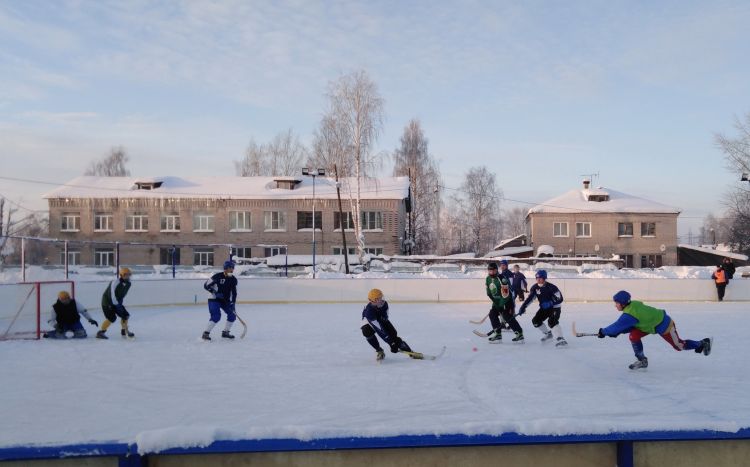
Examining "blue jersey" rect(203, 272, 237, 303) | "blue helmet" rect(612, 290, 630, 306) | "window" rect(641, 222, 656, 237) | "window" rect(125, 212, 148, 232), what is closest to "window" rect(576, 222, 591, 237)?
"window" rect(641, 222, 656, 237)

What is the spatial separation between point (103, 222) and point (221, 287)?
31.1m

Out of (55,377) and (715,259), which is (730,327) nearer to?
(55,377)

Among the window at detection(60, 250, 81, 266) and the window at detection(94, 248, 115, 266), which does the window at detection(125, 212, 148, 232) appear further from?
the window at detection(60, 250, 81, 266)

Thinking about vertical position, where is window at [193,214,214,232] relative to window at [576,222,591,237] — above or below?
above

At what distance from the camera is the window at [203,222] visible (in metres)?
37.2

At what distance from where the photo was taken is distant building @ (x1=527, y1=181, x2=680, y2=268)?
3919 cm

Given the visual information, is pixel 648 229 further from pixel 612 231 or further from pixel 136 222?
pixel 136 222

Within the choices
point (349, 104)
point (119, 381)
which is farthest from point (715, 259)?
point (119, 381)

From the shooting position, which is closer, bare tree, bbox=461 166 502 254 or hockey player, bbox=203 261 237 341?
hockey player, bbox=203 261 237 341

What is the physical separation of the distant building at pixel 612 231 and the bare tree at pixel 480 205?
13137 mm

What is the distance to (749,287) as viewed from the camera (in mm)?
19750

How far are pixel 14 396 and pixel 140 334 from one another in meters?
5.29

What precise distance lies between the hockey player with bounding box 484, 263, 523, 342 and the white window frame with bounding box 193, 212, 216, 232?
2986 cm

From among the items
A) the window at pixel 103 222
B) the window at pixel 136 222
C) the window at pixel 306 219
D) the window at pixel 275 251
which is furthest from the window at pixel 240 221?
the window at pixel 103 222
